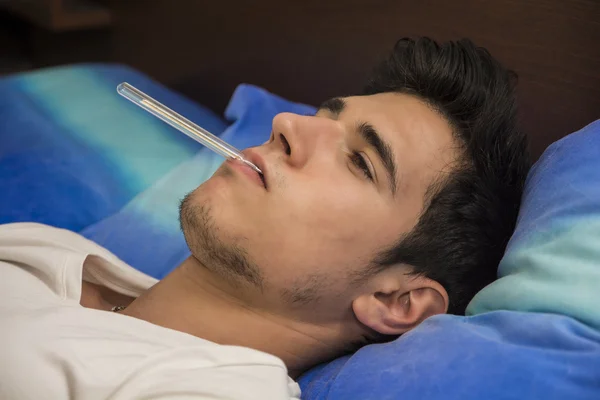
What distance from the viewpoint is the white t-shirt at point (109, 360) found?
2.46ft

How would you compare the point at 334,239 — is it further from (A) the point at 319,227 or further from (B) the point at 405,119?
(B) the point at 405,119

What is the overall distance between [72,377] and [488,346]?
1.63 ft

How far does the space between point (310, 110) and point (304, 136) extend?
63 cm

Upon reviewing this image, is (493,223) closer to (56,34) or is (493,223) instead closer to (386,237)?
(386,237)

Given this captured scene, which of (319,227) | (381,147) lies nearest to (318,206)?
(319,227)

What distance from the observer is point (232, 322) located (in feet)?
3.14

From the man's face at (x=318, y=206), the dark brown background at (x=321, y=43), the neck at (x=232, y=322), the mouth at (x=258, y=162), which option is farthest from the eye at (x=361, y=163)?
the dark brown background at (x=321, y=43)

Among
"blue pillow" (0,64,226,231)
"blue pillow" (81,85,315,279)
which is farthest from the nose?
"blue pillow" (0,64,226,231)

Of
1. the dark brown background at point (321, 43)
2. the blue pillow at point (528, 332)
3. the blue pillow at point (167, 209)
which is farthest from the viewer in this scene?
the blue pillow at point (167, 209)

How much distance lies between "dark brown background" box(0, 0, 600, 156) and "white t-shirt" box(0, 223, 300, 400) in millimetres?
781

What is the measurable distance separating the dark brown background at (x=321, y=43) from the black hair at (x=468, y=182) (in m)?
0.21

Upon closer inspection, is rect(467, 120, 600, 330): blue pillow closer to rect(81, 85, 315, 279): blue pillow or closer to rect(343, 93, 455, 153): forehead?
rect(343, 93, 455, 153): forehead

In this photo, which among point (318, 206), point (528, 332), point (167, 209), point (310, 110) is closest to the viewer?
point (528, 332)

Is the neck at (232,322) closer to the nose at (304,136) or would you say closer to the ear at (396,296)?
the ear at (396,296)
